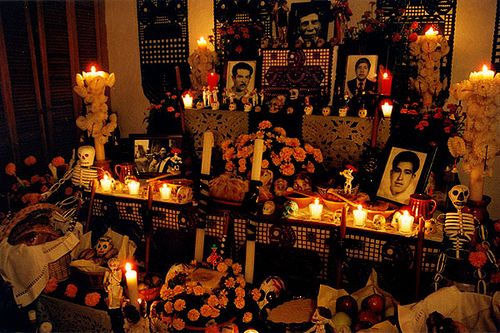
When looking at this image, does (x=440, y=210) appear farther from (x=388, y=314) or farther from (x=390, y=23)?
(x=390, y=23)

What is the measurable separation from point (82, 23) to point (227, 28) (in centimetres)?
217

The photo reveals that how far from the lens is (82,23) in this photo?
5.61 metres

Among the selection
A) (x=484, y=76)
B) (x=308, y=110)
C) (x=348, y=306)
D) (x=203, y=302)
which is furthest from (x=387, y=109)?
(x=203, y=302)

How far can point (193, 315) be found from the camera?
287 cm

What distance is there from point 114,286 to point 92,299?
269 millimetres

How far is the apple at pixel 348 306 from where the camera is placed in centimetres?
282

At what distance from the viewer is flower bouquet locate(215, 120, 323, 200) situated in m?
3.68

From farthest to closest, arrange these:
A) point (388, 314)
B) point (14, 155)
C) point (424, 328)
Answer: point (14, 155) < point (388, 314) < point (424, 328)

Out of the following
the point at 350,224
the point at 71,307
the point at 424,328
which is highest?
the point at 350,224

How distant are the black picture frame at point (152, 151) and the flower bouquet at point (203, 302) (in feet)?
4.25

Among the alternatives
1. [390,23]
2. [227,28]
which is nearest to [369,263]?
[390,23]

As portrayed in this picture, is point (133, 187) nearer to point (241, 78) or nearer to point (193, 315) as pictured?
point (193, 315)

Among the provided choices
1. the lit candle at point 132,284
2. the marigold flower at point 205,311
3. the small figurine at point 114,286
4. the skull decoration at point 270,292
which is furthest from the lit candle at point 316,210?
the small figurine at point 114,286

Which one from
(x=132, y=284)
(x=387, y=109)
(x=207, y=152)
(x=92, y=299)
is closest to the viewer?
(x=132, y=284)
